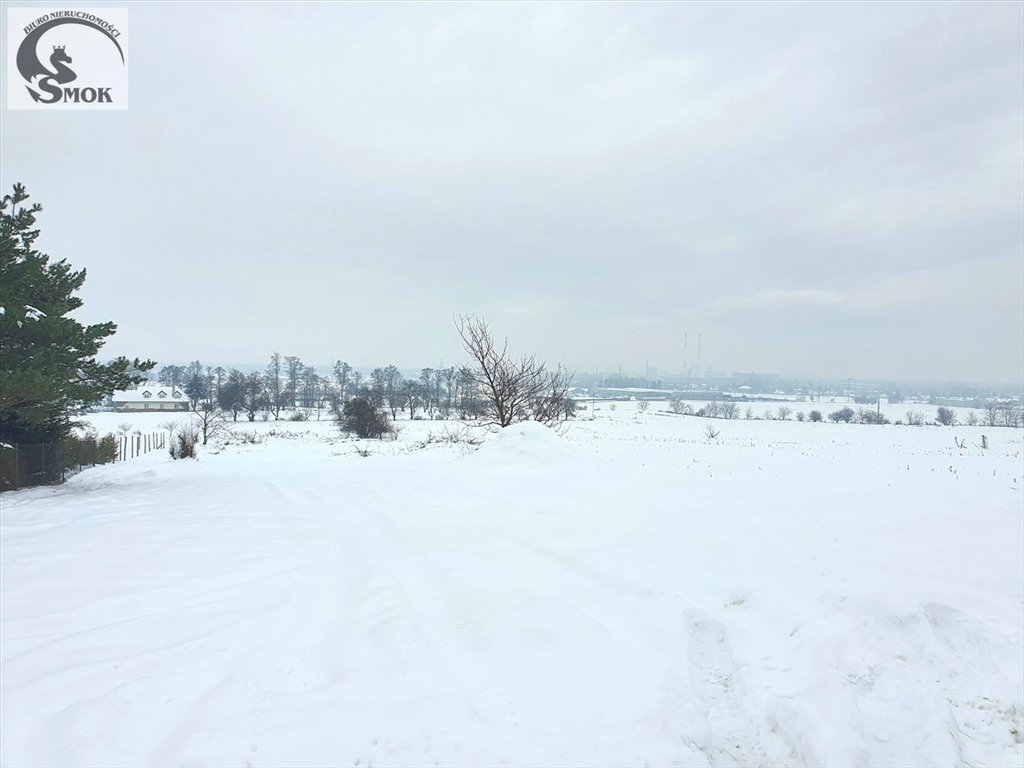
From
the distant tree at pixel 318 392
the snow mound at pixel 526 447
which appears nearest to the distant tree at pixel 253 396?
the distant tree at pixel 318 392

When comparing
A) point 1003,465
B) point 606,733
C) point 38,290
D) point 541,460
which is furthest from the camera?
point 38,290

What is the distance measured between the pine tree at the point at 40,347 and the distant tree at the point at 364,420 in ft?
77.8

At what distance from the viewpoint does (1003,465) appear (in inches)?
438

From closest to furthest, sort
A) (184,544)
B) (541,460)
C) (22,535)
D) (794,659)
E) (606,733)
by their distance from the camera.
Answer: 1. (606,733)
2. (794,659)
3. (184,544)
4. (22,535)
5. (541,460)

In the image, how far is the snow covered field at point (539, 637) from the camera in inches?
122

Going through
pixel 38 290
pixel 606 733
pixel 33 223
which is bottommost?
pixel 606 733

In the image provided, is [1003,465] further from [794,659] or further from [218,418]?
[218,418]

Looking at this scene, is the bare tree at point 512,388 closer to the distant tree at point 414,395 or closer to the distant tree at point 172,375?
the distant tree at point 414,395

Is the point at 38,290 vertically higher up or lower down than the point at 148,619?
higher up

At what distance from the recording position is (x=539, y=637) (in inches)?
165

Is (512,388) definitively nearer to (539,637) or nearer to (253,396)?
(539,637)

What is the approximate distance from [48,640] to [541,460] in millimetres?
8892

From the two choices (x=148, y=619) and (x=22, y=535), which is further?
(x=22, y=535)

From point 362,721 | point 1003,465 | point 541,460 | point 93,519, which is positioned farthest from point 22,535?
point 1003,465
